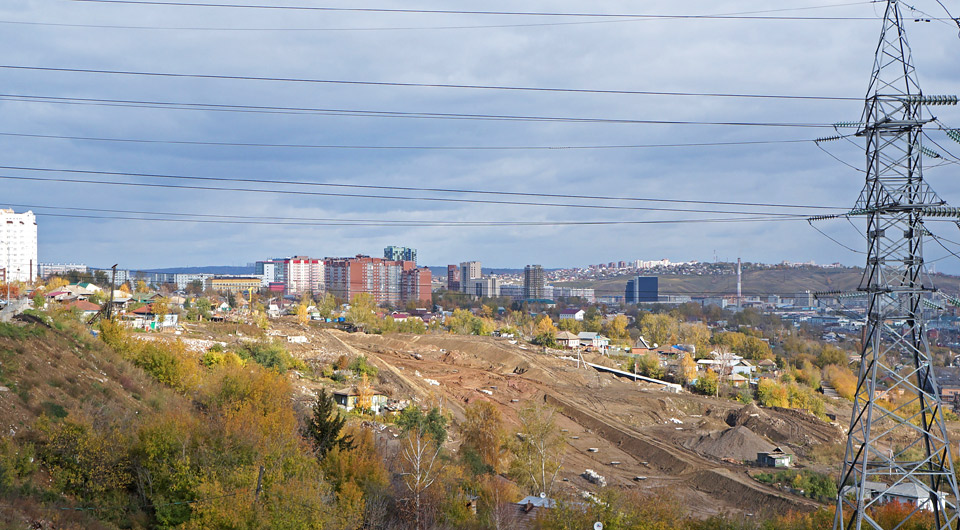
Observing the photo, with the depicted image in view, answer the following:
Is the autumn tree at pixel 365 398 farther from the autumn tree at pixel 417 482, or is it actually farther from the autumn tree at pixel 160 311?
the autumn tree at pixel 160 311

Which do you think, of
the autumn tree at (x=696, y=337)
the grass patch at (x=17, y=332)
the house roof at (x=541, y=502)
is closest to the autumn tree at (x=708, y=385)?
the autumn tree at (x=696, y=337)

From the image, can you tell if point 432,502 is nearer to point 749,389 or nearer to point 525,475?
point 525,475

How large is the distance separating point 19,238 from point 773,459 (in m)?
114

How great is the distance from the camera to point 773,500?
3188 cm

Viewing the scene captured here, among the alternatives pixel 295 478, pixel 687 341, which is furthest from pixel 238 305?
pixel 295 478

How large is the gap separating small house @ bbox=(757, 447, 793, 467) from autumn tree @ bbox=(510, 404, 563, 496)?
14.8 metres

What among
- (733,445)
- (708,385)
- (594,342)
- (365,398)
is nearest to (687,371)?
(708,385)

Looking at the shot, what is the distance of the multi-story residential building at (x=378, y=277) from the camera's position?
6319 inches

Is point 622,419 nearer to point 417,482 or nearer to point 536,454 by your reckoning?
point 536,454

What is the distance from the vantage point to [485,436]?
1262 inches

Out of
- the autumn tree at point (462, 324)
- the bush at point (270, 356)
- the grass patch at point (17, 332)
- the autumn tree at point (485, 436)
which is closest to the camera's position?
the grass patch at point (17, 332)

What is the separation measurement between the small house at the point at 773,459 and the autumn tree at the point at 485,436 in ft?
55.8

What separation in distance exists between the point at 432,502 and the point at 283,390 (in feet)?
32.8

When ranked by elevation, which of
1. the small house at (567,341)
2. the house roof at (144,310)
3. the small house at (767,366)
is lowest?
the small house at (767,366)
